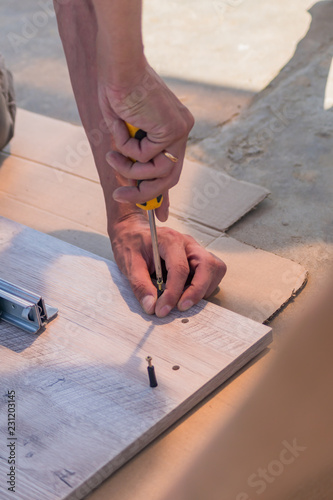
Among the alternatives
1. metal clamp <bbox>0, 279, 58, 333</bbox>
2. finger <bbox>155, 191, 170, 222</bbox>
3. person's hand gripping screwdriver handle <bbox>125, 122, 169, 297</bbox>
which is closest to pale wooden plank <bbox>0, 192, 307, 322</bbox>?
person's hand gripping screwdriver handle <bbox>125, 122, 169, 297</bbox>

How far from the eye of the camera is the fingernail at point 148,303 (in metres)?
1.59

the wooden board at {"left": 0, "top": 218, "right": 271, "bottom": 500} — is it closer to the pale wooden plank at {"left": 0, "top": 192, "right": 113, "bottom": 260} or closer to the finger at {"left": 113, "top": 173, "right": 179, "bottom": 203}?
the pale wooden plank at {"left": 0, "top": 192, "right": 113, "bottom": 260}

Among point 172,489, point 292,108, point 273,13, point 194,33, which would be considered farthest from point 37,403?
point 273,13

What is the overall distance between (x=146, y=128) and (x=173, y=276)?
1.49 feet

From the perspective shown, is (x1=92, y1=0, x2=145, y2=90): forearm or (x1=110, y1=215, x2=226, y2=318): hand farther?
(x1=110, y1=215, x2=226, y2=318): hand

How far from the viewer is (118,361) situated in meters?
1.47

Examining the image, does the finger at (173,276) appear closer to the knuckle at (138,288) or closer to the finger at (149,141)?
the knuckle at (138,288)

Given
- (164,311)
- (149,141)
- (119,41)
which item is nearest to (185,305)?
(164,311)

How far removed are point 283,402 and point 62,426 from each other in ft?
1.74

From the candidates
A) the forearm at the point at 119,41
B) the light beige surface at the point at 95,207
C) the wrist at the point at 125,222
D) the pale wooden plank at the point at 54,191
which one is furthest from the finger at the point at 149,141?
the pale wooden plank at the point at 54,191

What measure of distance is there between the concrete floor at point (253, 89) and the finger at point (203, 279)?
0.69ft

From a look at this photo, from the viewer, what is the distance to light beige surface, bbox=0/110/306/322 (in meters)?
1.79

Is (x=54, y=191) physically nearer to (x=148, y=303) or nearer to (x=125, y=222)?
(x=125, y=222)

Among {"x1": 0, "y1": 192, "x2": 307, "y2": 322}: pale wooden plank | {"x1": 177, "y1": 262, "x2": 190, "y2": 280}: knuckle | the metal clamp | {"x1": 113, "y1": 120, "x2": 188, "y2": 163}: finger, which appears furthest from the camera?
{"x1": 0, "y1": 192, "x2": 307, "y2": 322}: pale wooden plank
